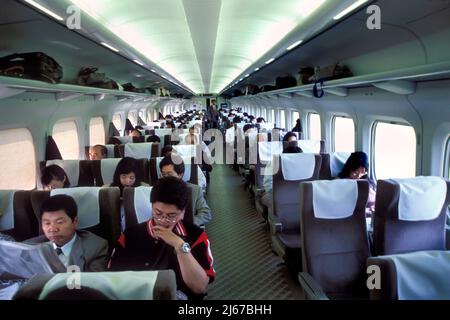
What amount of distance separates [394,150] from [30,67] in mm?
4946

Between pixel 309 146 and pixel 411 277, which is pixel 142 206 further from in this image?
pixel 309 146

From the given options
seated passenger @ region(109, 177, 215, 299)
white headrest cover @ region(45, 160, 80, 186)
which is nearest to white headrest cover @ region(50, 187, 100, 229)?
seated passenger @ region(109, 177, 215, 299)

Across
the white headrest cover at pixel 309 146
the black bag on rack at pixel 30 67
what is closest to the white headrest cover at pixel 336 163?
the white headrest cover at pixel 309 146

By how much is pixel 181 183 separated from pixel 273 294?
226 centimetres

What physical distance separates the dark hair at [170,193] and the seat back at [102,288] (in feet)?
3.91

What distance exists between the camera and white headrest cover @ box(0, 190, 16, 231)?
333 cm

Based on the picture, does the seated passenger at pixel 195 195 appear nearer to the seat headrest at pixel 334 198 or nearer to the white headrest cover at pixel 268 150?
the seat headrest at pixel 334 198

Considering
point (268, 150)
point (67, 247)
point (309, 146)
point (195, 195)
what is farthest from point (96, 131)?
point (67, 247)

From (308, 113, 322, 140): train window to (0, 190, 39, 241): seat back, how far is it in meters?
7.45

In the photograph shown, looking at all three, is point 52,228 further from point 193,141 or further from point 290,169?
point 193,141

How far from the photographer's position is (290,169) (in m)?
5.03

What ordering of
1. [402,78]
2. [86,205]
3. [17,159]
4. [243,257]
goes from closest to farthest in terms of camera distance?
1. [86,205]
2. [402,78]
3. [243,257]
4. [17,159]

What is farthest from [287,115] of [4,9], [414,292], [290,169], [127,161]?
[414,292]

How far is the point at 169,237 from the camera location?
235cm
